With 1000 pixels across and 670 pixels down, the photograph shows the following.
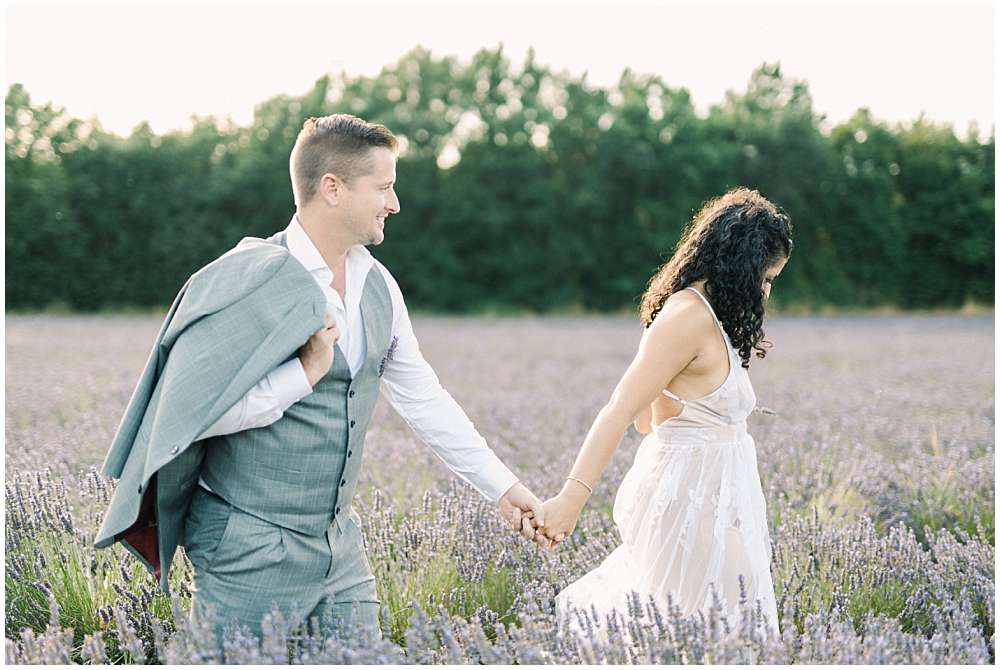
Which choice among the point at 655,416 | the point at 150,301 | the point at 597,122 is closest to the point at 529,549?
the point at 655,416

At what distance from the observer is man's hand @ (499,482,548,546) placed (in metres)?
2.68

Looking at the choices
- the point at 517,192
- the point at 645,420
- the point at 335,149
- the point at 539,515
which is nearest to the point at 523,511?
the point at 539,515

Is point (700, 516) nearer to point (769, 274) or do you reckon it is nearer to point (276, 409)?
point (769, 274)

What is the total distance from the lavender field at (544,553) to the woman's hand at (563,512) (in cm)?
18

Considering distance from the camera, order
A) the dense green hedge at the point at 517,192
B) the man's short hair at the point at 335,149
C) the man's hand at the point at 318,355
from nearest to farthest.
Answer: the man's hand at the point at 318,355
the man's short hair at the point at 335,149
the dense green hedge at the point at 517,192

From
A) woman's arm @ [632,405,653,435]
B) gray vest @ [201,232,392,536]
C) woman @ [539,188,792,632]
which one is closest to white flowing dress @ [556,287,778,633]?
woman @ [539,188,792,632]

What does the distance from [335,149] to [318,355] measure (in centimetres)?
52

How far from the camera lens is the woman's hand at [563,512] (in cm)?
259

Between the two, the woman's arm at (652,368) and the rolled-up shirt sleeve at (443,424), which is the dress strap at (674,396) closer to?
the woman's arm at (652,368)

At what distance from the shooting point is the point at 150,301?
25.5 m

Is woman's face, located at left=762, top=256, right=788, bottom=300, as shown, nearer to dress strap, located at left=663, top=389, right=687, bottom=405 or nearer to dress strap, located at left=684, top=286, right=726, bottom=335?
dress strap, located at left=684, top=286, right=726, bottom=335

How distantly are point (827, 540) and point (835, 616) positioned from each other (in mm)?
535

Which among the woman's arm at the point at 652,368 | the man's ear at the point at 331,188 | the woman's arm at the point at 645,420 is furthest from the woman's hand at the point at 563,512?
the man's ear at the point at 331,188

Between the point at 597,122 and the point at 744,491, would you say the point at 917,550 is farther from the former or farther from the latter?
the point at 597,122
